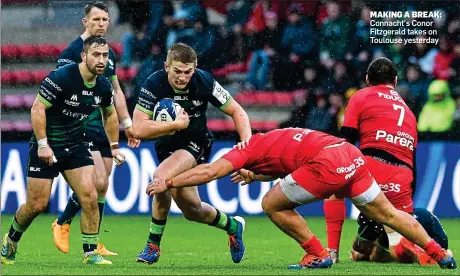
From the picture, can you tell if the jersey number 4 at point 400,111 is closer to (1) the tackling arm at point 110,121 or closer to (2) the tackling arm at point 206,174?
(2) the tackling arm at point 206,174

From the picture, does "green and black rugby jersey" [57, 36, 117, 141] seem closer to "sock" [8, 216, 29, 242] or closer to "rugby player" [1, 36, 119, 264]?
"rugby player" [1, 36, 119, 264]

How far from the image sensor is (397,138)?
9.24 m

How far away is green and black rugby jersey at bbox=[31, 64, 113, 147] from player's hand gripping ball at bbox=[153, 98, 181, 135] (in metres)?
0.50

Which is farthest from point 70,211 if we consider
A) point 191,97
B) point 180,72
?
point 180,72

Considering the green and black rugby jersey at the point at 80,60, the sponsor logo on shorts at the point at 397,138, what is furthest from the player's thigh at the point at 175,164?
the green and black rugby jersey at the point at 80,60

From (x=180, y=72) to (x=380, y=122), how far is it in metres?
1.69

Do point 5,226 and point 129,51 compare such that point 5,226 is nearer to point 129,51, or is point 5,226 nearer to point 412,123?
point 129,51

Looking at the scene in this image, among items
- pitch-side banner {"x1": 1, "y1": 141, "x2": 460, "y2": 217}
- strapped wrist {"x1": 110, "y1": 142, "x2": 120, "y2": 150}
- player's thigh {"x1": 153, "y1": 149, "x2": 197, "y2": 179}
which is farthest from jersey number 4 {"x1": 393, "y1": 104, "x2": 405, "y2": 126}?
pitch-side banner {"x1": 1, "y1": 141, "x2": 460, "y2": 217}

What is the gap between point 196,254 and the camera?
10.1 m

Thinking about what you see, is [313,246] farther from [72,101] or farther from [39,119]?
[39,119]

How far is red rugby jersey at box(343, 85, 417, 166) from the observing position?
920cm

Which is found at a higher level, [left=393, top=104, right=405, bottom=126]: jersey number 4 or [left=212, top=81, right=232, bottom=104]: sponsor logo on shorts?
[left=212, top=81, right=232, bottom=104]: sponsor logo on shorts

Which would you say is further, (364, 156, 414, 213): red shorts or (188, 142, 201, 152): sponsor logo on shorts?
(188, 142, 201, 152): sponsor logo on shorts

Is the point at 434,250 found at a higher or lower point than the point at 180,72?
lower
